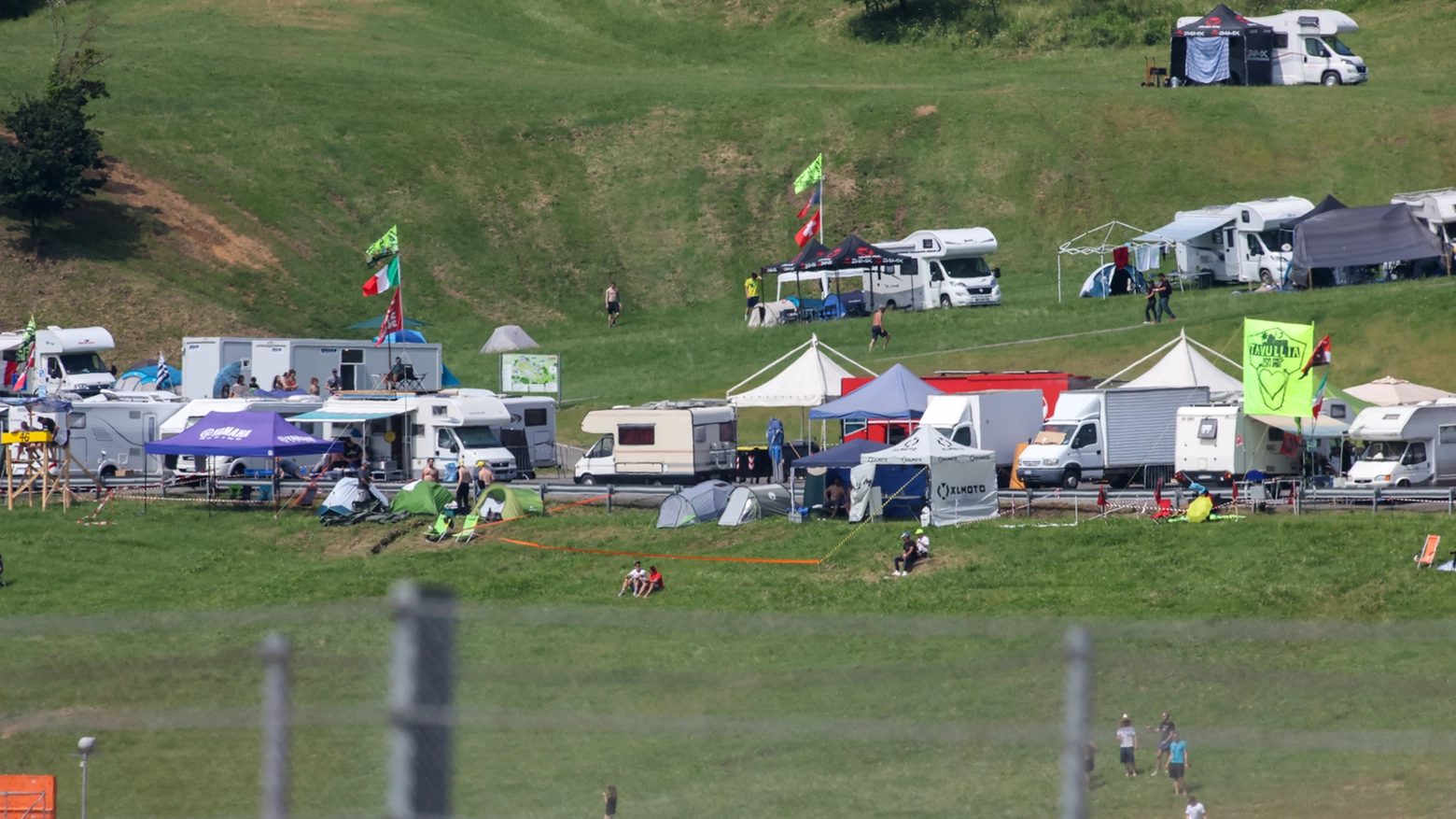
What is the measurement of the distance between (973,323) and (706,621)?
157 ft

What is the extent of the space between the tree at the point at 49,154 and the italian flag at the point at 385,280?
61.7ft

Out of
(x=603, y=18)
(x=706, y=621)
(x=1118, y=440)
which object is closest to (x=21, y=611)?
(x=1118, y=440)

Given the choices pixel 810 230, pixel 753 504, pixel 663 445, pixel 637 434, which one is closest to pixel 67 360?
pixel 637 434

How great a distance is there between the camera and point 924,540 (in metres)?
28.8

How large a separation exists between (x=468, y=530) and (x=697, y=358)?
2117 cm

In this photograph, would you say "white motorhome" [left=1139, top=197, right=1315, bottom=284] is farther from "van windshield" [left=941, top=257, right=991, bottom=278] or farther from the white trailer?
the white trailer

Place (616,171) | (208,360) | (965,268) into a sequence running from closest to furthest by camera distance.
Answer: (208,360)
(965,268)
(616,171)

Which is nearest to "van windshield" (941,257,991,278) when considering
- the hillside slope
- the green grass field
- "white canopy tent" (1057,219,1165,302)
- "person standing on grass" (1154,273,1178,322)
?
the green grass field

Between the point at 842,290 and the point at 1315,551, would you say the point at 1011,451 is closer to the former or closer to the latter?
the point at 1315,551

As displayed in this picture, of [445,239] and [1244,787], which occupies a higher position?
[445,239]

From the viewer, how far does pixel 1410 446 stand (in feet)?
111

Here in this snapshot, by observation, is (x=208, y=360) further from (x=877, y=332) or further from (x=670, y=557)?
(x=670, y=557)

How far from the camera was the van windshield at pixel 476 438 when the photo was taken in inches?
1564

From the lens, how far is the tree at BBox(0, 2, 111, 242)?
60.2 metres
